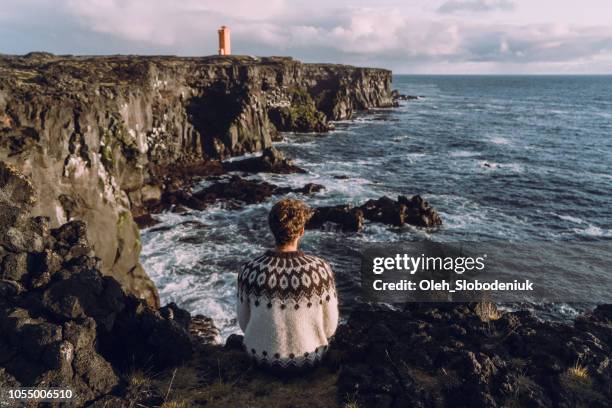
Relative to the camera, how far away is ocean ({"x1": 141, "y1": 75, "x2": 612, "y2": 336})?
24.8 metres

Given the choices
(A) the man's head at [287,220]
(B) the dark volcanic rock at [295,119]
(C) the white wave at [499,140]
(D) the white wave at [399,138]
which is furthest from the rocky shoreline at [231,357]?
(B) the dark volcanic rock at [295,119]

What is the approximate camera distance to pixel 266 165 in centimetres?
4794

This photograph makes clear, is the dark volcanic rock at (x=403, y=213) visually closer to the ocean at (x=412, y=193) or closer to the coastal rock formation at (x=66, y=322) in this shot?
the ocean at (x=412, y=193)

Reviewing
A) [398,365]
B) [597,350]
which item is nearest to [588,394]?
[597,350]

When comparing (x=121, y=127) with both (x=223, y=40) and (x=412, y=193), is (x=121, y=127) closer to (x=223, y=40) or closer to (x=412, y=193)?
(x=412, y=193)

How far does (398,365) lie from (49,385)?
589 centimetres

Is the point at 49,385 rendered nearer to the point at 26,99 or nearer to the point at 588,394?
the point at 588,394

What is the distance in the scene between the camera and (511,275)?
25672mm

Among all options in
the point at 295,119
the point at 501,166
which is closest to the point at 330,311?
the point at 501,166

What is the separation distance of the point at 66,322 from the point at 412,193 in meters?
37.7

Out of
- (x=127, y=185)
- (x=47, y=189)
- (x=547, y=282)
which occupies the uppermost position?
(x=47, y=189)

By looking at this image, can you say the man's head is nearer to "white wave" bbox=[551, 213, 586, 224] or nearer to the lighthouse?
"white wave" bbox=[551, 213, 586, 224]

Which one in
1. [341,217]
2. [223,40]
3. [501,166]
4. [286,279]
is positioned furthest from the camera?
A: [223,40]

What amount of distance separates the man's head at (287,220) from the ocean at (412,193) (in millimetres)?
12346
